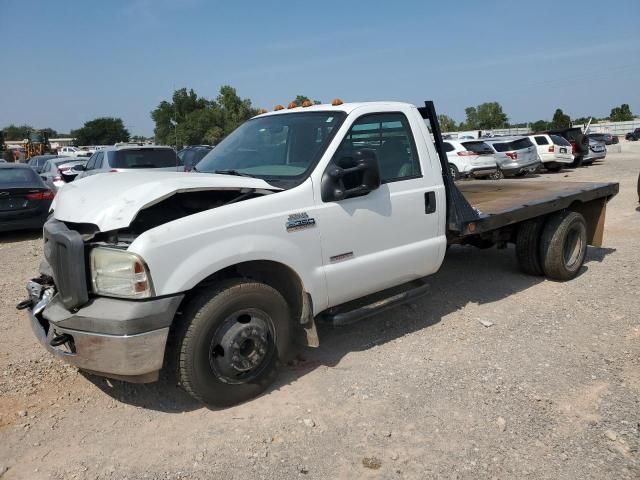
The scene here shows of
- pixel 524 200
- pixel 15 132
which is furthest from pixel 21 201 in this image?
pixel 15 132

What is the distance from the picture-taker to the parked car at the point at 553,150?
22.1m

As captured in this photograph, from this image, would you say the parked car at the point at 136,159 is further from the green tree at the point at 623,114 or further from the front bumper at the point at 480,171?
the green tree at the point at 623,114

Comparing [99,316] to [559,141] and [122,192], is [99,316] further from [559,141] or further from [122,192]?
[559,141]

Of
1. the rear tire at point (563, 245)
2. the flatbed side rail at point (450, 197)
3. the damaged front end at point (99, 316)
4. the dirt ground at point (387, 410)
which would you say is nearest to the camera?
the dirt ground at point (387, 410)

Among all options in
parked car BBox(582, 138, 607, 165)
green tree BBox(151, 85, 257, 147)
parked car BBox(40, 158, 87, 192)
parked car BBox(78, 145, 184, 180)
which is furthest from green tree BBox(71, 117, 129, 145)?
parked car BBox(78, 145, 184, 180)

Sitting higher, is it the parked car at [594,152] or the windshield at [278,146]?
the windshield at [278,146]

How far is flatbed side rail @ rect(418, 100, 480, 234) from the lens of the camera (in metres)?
4.80

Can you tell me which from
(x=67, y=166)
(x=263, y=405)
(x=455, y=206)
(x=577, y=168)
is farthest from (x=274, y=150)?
(x=577, y=168)

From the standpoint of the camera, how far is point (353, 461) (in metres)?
3.02

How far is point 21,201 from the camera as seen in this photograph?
396 inches

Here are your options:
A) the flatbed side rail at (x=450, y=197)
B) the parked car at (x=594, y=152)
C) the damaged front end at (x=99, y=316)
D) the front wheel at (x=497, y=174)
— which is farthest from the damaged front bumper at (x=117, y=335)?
the parked car at (x=594, y=152)

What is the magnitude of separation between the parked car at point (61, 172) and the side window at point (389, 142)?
11.4 metres

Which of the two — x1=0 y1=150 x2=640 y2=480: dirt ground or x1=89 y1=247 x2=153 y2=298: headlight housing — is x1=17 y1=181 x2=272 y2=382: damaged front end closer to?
x1=89 y1=247 x2=153 y2=298: headlight housing

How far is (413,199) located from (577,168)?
2290cm
